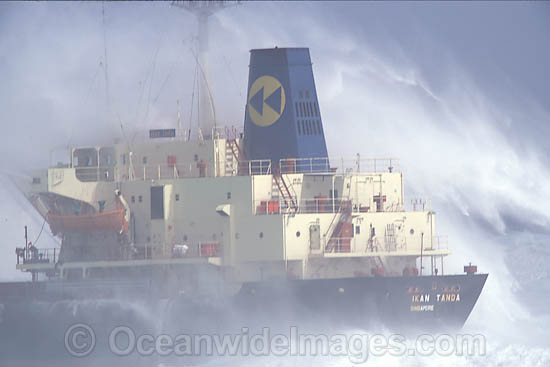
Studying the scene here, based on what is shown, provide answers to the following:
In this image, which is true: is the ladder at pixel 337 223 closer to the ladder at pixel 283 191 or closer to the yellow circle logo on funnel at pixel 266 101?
the ladder at pixel 283 191

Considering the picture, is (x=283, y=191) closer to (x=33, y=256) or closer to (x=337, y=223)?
(x=337, y=223)

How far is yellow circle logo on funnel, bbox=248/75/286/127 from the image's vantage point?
59.8m

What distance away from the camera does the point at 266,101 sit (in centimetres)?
6012

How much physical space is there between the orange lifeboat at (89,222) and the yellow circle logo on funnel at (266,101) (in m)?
6.07

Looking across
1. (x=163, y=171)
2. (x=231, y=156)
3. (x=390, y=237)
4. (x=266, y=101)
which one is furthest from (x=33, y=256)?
(x=390, y=237)

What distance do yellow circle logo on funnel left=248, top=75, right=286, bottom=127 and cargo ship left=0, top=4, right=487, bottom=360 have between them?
0.16 ft

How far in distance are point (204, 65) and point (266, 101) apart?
15.2 ft

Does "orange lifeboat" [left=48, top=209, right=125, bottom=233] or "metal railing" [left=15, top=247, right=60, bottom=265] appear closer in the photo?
"orange lifeboat" [left=48, top=209, right=125, bottom=233]

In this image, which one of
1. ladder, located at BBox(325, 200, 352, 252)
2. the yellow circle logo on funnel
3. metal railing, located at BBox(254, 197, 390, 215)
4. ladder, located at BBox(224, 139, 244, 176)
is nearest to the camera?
ladder, located at BBox(325, 200, 352, 252)

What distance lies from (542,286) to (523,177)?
596cm

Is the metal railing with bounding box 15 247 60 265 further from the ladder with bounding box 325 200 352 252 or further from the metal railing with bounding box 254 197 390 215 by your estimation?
the ladder with bounding box 325 200 352 252

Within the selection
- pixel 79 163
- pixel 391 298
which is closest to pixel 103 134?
pixel 79 163

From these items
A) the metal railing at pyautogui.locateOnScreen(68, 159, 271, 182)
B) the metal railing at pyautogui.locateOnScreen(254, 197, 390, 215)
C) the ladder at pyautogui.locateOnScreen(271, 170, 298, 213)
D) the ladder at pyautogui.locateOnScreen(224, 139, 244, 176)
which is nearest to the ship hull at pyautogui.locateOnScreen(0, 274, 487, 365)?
the metal railing at pyautogui.locateOnScreen(254, 197, 390, 215)

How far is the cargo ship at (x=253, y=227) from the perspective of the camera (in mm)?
56312
